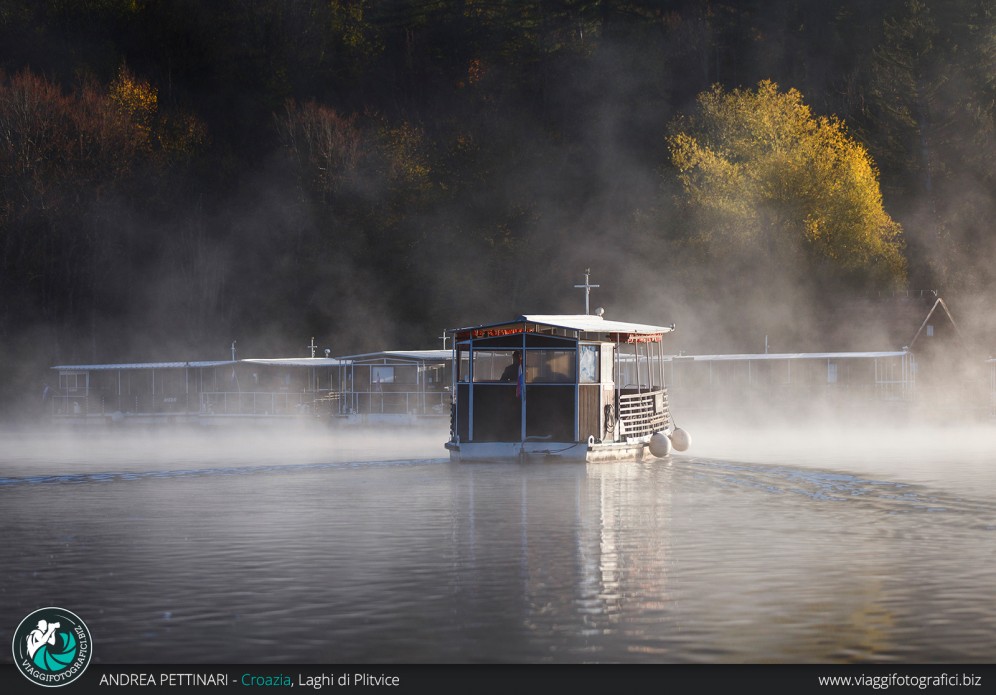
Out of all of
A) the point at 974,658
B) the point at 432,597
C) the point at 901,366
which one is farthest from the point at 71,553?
the point at 901,366

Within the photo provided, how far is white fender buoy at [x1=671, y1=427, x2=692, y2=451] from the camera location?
46.4m

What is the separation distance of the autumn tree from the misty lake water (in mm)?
47111

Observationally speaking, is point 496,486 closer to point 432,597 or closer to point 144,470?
point 144,470

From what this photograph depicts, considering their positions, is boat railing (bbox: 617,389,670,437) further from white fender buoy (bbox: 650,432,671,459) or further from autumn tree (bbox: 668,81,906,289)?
autumn tree (bbox: 668,81,906,289)

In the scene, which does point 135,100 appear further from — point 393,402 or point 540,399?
point 540,399

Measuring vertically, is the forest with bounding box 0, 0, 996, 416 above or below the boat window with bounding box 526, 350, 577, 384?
above

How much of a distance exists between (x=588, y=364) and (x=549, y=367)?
3.63 ft

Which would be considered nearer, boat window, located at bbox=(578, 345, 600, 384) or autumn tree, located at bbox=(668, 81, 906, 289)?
boat window, located at bbox=(578, 345, 600, 384)

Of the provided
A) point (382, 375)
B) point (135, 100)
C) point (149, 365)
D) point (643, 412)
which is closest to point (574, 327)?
point (643, 412)

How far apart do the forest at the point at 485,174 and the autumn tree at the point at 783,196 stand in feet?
0.51

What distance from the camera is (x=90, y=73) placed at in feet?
334

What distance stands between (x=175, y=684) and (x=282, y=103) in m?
101

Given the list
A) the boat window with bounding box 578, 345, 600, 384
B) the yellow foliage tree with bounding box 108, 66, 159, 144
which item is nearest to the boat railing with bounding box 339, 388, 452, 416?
the boat window with bounding box 578, 345, 600, 384

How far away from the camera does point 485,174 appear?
97438 millimetres
